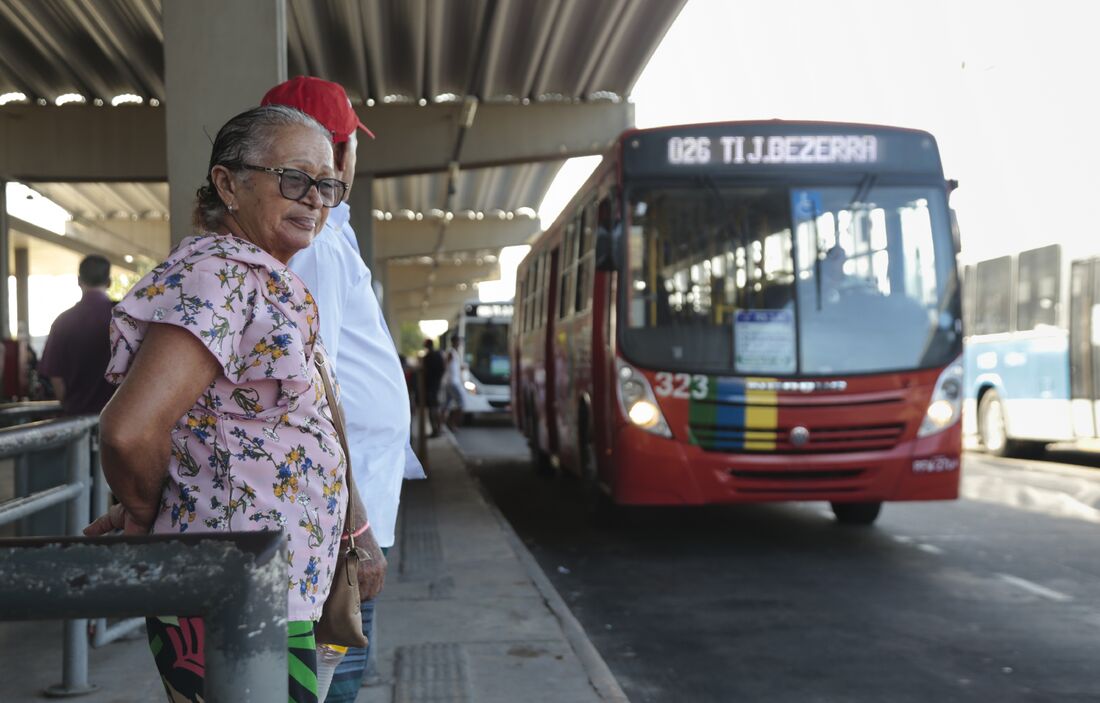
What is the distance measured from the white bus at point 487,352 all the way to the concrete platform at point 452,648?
72.3ft

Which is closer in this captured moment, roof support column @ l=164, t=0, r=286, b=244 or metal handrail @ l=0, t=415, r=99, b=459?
metal handrail @ l=0, t=415, r=99, b=459

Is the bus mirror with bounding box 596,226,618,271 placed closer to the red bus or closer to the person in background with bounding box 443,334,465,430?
the red bus

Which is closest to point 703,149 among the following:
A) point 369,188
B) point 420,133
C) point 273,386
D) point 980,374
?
point 273,386

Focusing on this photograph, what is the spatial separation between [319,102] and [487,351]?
92.7 feet

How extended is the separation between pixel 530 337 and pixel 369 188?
10942 millimetres

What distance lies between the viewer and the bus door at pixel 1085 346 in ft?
52.0

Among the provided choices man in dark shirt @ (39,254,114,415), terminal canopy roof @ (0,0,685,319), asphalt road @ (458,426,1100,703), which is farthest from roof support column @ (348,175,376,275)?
man in dark shirt @ (39,254,114,415)

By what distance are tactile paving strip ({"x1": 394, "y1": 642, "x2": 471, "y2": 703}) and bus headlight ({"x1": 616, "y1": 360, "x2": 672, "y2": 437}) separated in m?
3.18

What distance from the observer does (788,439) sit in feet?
28.0

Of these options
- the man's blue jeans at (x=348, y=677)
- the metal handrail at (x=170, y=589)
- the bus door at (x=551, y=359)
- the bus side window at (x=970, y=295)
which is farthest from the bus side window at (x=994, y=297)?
the metal handrail at (x=170, y=589)

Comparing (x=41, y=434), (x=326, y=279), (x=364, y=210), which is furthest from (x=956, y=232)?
(x=364, y=210)

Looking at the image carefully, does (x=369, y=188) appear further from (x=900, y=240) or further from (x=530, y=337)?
(x=900, y=240)

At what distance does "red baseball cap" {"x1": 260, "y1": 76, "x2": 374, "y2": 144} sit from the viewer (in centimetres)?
286

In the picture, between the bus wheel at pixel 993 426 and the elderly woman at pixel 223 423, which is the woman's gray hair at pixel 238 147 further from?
the bus wheel at pixel 993 426
